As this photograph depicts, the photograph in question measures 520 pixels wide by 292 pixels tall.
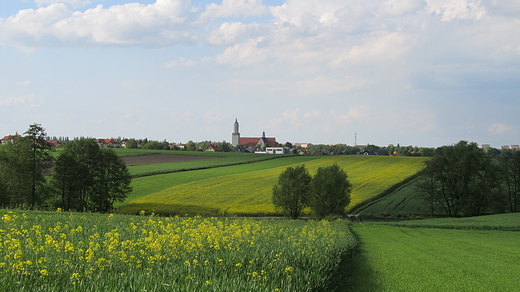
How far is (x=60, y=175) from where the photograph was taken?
169 feet

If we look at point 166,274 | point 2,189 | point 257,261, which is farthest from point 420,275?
point 2,189

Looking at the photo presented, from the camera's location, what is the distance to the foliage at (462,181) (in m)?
60.1

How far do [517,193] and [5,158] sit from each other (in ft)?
240

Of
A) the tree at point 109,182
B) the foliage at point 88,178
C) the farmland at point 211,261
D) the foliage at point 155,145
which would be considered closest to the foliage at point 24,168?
the foliage at point 88,178

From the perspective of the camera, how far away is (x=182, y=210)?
2128 inches

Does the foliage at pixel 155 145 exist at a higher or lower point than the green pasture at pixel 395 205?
higher

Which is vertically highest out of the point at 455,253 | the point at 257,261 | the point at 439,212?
the point at 257,261

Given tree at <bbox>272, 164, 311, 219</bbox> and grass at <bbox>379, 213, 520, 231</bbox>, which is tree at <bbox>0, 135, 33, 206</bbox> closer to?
tree at <bbox>272, 164, 311, 219</bbox>

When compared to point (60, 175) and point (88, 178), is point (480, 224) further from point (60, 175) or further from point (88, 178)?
point (60, 175)

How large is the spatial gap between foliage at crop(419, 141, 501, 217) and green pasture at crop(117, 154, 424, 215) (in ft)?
29.4

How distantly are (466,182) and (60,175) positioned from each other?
2228 inches

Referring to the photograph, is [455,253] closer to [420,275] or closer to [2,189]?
[420,275]

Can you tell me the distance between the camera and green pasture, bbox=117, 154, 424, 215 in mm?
56656

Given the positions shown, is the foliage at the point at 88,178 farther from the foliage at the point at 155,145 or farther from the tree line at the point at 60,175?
the foliage at the point at 155,145
